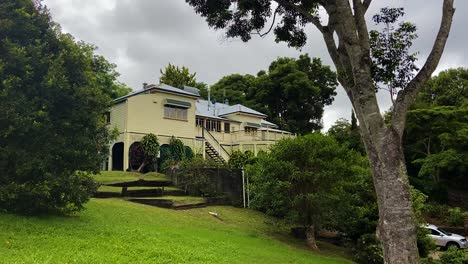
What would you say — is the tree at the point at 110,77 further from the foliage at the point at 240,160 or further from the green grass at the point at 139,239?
the green grass at the point at 139,239

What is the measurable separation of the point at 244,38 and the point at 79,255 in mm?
6943

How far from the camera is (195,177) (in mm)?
19625

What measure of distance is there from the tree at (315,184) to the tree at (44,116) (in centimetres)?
584

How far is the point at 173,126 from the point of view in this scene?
28812 mm

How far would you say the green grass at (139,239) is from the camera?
825 cm

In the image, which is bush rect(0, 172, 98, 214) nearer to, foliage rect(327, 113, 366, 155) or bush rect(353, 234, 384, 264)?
bush rect(353, 234, 384, 264)

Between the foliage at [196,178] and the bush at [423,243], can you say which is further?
the foliage at [196,178]

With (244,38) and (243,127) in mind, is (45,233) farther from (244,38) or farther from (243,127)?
(243,127)

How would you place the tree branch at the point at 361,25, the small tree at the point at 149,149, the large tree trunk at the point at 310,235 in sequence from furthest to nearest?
the small tree at the point at 149,149, the large tree trunk at the point at 310,235, the tree branch at the point at 361,25

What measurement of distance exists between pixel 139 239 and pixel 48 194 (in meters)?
2.61

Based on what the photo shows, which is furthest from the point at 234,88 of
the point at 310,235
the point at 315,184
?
the point at 310,235

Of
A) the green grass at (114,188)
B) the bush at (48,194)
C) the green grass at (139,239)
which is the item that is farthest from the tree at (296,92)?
the bush at (48,194)

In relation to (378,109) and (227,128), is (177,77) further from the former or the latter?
(378,109)

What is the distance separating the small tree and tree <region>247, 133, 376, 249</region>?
12734 millimetres
